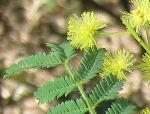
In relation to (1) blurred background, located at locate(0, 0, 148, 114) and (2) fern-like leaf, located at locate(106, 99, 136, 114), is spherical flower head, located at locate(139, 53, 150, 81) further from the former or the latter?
(1) blurred background, located at locate(0, 0, 148, 114)

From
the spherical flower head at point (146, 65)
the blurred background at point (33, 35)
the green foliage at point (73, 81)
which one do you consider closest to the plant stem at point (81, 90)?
the green foliage at point (73, 81)

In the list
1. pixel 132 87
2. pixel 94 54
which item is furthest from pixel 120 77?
pixel 132 87

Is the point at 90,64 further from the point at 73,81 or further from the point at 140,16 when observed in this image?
the point at 140,16

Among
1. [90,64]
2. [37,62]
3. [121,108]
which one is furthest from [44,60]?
[121,108]

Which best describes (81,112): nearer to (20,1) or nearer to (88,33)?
(88,33)

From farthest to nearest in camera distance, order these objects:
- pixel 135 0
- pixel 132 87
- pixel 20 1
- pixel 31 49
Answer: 1. pixel 20 1
2. pixel 31 49
3. pixel 132 87
4. pixel 135 0
